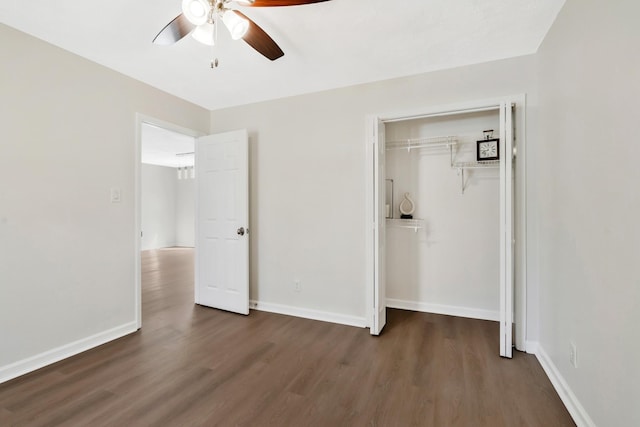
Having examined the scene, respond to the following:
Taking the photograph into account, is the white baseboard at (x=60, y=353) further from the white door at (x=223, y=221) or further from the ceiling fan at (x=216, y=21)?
the ceiling fan at (x=216, y=21)

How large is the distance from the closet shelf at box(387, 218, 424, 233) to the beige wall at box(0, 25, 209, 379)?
111 inches

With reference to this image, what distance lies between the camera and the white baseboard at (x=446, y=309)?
3.15m

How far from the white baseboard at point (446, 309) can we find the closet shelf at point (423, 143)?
182 centimetres


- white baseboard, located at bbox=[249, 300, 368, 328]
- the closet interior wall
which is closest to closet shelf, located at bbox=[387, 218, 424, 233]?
the closet interior wall

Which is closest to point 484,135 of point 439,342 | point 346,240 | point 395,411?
point 346,240

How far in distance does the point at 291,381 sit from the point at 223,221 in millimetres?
2032

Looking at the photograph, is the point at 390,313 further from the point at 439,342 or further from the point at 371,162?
the point at 371,162

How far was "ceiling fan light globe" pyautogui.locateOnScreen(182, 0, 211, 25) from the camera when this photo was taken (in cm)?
149

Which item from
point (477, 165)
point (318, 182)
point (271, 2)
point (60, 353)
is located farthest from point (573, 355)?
point (60, 353)

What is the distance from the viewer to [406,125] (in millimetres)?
3434

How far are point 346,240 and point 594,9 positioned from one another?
7.81ft

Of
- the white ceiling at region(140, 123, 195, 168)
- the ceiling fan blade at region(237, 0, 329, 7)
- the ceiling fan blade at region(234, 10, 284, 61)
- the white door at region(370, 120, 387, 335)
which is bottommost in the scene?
the white door at region(370, 120, 387, 335)

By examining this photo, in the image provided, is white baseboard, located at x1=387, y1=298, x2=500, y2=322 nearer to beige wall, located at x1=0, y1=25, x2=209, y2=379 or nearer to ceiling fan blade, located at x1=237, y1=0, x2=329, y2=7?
beige wall, located at x1=0, y1=25, x2=209, y2=379

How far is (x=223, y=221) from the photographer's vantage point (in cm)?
350
